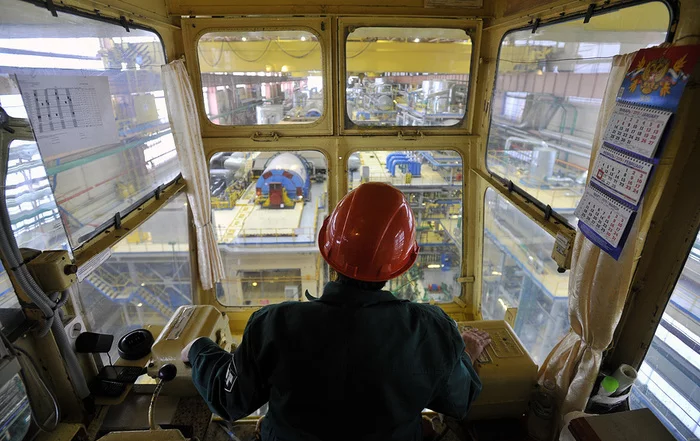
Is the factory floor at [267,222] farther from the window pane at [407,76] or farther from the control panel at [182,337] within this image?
the control panel at [182,337]

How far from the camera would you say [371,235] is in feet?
4.56

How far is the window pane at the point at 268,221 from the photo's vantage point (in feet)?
12.8

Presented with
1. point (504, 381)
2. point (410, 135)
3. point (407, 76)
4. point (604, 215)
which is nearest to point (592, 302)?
point (604, 215)

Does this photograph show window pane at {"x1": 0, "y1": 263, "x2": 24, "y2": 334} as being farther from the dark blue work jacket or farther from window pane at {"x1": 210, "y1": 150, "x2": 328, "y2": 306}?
window pane at {"x1": 210, "y1": 150, "x2": 328, "y2": 306}

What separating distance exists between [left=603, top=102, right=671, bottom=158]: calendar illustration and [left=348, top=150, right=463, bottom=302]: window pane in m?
2.14

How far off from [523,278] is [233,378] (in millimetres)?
2803

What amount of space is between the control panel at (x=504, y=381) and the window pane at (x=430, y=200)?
162 centimetres

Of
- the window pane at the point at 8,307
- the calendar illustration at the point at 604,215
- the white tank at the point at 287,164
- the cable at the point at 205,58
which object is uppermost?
the cable at the point at 205,58

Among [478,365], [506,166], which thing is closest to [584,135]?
[506,166]

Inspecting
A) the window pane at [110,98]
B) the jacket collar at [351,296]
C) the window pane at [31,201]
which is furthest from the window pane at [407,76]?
the jacket collar at [351,296]

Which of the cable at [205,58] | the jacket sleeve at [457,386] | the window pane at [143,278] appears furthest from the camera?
the cable at [205,58]

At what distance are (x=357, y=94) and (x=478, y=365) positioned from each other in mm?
2627

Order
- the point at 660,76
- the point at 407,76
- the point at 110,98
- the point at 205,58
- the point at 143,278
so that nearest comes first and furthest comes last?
the point at 660,76 < the point at 110,98 < the point at 143,278 < the point at 205,58 < the point at 407,76

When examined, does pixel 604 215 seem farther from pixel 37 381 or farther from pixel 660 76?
pixel 37 381
